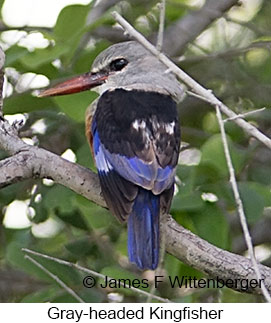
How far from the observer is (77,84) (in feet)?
12.2

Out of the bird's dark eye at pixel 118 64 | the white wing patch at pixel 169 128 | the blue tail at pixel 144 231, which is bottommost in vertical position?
the blue tail at pixel 144 231

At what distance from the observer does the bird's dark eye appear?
3.81m

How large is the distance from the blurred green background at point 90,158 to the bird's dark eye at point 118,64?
145 mm

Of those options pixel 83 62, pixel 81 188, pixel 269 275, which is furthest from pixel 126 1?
pixel 269 275

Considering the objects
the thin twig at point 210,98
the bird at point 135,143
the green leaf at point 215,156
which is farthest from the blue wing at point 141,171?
the thin twig at point 210,98

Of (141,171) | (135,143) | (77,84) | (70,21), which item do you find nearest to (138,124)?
(135,143)

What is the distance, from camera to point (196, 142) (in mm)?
4254

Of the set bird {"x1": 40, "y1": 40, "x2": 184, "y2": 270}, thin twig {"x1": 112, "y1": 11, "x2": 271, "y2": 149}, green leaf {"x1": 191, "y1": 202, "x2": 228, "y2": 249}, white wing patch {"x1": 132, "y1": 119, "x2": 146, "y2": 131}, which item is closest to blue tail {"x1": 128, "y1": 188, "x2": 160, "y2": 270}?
bird {"x1": 40, "y1": 40, "x2": 184, "y2": 270}

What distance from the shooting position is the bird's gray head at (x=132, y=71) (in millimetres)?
3742

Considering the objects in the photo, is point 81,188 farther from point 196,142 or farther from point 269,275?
point 196,142

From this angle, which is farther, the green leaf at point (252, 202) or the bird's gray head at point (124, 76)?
the bird's gray head at point (124, 76)

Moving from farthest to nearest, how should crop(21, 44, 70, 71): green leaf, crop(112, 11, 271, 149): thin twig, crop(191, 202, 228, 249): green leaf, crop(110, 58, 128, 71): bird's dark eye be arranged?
crop(110, 58, 128, 71): bird's dark eye
crop(21, 44, 70, 71): green leaf
crop(191, 202, 228, 249): green leaf
crop(112, 11, 271, 149): thin twig

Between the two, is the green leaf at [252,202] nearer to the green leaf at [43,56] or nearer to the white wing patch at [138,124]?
the white wing patch at [138,124]

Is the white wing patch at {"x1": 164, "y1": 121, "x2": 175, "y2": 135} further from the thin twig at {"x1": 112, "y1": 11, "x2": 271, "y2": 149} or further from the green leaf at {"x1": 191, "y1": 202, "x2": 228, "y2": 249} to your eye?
the thin twig at {"x1": 112, "y1": 11, "x2": 271, "y2": 149}
